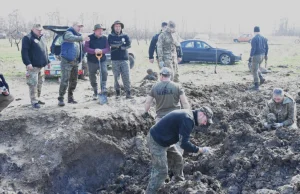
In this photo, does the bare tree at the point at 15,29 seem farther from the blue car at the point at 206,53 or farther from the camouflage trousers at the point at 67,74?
the camouflage trousers at the point at 67,74

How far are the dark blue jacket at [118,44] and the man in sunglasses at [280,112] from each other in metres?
3.50

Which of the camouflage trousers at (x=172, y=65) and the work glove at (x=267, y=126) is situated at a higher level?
the camouflage trousers at (x=172, y=65)

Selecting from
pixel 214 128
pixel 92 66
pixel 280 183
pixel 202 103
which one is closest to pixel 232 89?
pixel 202 103

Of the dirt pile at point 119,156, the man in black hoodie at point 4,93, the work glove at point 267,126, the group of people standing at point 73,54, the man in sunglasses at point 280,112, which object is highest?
the group of people standing at point 73,54

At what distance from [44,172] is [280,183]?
409 cm

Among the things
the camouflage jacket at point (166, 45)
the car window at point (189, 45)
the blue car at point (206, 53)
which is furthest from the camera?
the car window at point (189, 45)

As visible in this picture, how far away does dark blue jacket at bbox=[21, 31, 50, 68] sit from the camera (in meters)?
8.12

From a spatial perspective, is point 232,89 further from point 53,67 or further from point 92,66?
point 53,67

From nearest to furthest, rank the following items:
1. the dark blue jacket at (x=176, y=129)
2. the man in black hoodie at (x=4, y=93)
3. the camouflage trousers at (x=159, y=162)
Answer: the dark blue jacket at (x=176, y=129) < the camouflage trousers at (x=159, y=162) < the man in black hoodie at (x=4, y=93)

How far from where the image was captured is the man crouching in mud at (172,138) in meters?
5.35

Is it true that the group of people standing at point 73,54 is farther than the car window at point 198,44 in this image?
No

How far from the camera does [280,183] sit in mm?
5688

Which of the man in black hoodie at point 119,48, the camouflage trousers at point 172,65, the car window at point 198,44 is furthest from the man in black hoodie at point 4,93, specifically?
the car window at point 198,44

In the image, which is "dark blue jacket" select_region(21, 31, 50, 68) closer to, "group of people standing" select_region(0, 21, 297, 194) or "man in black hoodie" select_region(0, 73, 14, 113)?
"group of people standing" select_region(0, 21, 297, 194)
